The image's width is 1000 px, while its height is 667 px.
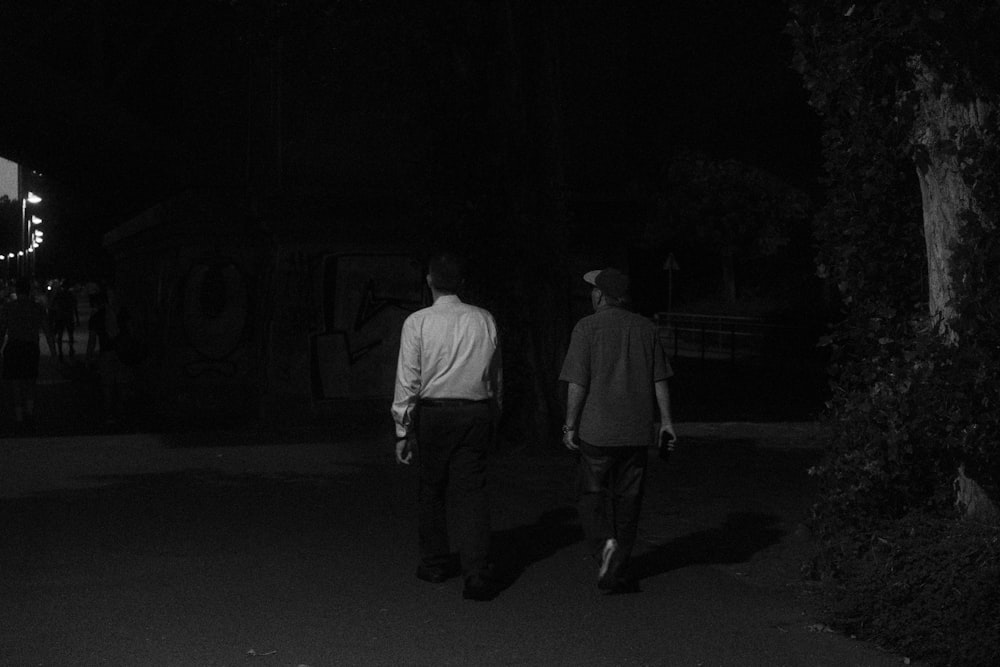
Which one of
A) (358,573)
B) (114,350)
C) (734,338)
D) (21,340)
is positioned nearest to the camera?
(358,573)

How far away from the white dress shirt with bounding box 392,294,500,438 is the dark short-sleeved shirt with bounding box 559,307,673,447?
0.46 meters

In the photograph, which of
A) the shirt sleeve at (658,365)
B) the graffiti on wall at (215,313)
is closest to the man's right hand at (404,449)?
the shirt sleeve at (658,365)

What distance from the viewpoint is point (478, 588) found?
764 cm

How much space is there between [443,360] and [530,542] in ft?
6.83

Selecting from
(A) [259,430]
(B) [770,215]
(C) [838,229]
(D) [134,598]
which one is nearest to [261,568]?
(D) [134,598]

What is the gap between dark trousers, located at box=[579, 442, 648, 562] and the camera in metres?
7.84

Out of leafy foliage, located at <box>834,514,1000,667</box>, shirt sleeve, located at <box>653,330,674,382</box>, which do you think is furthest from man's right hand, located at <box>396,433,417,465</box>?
leafy foliage, located at <box>834,514,1000,667</box>

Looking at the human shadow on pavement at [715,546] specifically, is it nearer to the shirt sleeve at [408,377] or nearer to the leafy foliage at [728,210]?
the shirt sleeve at [408,377]

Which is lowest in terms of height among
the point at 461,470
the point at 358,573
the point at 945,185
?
the point at 358,573

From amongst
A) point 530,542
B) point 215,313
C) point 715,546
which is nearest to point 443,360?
point 530,542

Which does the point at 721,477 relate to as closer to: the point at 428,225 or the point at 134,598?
the point at 428,225

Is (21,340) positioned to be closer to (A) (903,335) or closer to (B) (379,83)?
(B) (379,83)

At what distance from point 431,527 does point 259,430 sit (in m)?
9.37

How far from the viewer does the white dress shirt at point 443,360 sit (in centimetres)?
784
